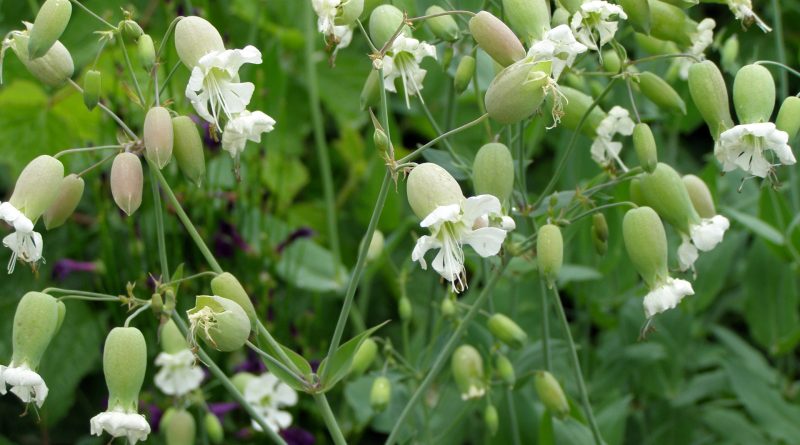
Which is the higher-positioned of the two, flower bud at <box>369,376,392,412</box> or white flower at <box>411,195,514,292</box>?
white flower at <box>411,195,514,292</box>

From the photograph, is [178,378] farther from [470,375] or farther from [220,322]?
[220,322]

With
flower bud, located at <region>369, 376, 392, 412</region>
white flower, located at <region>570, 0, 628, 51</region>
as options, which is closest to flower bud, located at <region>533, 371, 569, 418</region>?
flower bud, located at <region>369, 376, 392, 412</region>

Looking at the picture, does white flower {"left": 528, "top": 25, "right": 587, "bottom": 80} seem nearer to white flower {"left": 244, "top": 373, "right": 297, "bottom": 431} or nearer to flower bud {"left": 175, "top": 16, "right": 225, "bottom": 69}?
flower bud {"left": 175, "top": 16, "right": 225, "bottom": 69}

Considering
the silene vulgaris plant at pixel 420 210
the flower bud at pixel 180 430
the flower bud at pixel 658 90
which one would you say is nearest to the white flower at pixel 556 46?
Answer: the silene vulgaris plant at pixel 420 210

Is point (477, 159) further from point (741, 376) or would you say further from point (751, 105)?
point (741, 376)

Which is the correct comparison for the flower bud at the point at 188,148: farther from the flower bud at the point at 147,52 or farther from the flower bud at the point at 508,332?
the flower bud at the point at 508,332
